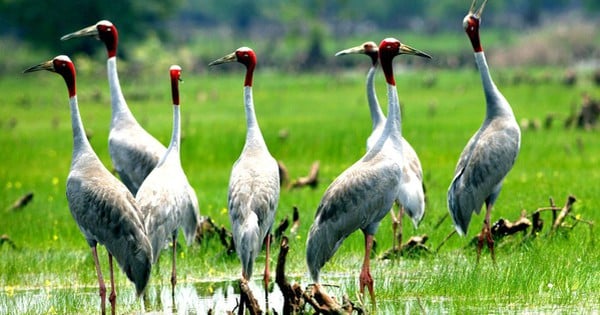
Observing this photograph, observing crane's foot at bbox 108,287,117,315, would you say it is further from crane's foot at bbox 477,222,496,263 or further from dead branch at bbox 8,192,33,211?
dead branch at bbox 8,192,33,211

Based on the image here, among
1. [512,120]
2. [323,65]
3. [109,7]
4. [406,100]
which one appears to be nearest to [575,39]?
[323,65]

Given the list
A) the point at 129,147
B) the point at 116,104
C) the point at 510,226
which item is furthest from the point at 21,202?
the point at 510,226

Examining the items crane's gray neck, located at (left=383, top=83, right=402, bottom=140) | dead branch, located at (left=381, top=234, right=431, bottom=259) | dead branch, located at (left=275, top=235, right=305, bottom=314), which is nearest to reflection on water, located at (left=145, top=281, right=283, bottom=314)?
dead branch, located at (left=275, top=235, right=305, bottom=314)

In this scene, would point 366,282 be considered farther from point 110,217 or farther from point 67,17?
point 67,17

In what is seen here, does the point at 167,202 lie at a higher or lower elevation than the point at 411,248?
higher

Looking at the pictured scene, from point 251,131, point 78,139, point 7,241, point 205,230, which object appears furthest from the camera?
point 7,241

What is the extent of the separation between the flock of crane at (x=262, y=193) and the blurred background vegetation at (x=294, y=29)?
3506 cm

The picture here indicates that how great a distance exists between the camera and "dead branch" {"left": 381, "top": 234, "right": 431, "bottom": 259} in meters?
11.5

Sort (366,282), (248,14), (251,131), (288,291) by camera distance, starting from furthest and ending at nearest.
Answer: (248,14), (251,131), (366,282), (288,291)

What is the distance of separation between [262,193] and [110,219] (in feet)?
4.10

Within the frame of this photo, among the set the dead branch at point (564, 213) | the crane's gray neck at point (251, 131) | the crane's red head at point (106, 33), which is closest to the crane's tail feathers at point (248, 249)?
the crane's gray neck at point (251, 131)

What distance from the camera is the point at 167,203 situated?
34.3 ft

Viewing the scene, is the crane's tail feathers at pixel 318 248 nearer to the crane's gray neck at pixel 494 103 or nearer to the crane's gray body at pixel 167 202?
the crane's gray body at pixel 167 202

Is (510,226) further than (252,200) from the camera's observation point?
Yes
